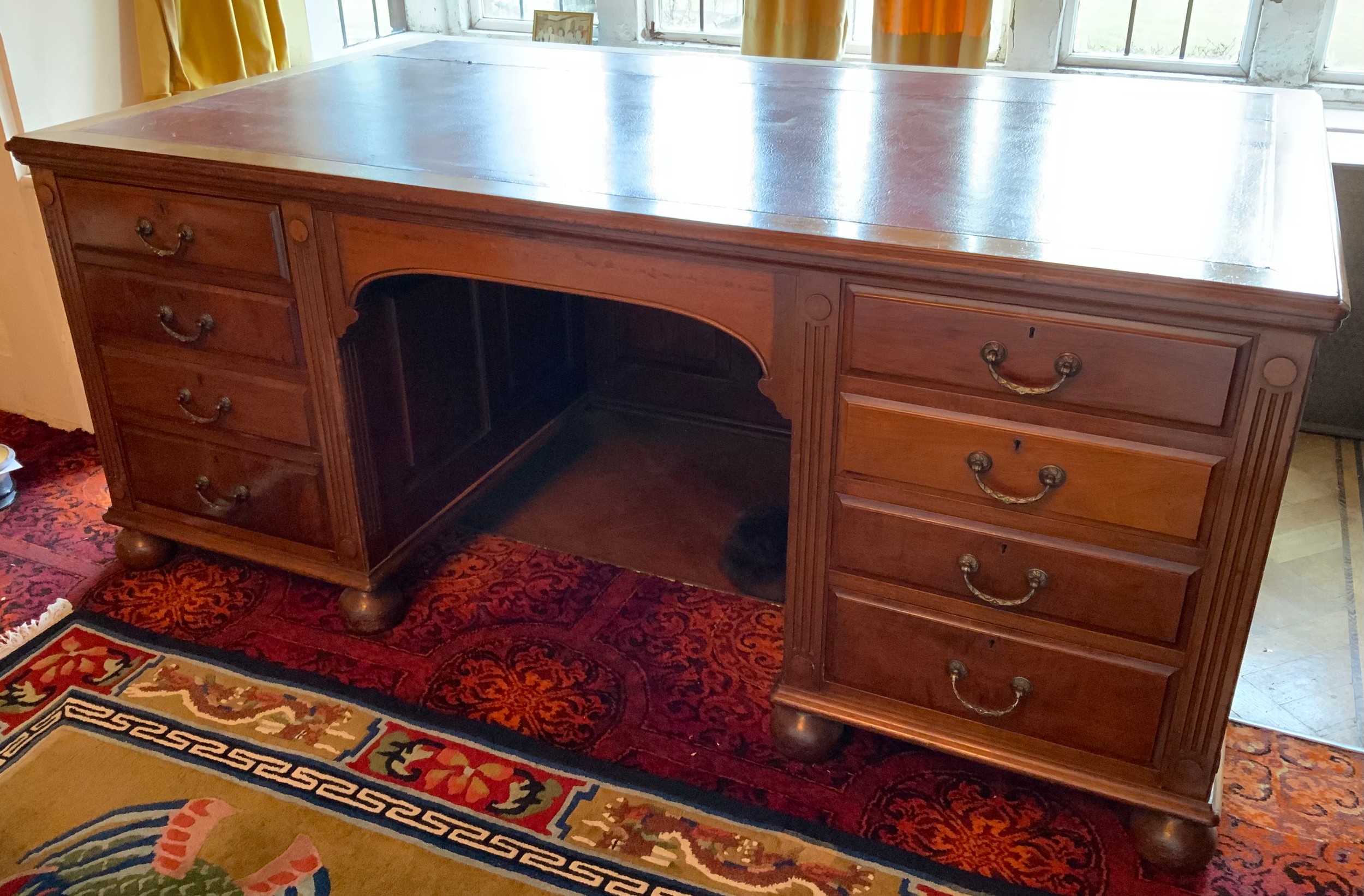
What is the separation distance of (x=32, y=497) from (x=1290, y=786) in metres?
2.49

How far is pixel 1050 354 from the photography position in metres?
1.30

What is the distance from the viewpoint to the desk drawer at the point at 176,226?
1.69 meters

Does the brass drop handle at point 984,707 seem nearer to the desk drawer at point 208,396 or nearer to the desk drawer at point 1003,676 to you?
the desk drawer at point 1003,676

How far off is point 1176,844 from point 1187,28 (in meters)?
2.07

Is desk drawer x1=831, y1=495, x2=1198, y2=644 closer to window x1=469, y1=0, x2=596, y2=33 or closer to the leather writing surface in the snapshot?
the leather writing surface

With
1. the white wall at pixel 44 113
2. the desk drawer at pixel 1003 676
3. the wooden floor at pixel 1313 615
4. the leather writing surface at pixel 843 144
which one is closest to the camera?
the leather writing surface at pixel 843 144

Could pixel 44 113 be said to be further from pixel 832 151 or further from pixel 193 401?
pixel 832 151

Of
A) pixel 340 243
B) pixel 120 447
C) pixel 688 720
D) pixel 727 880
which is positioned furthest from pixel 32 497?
pixel 727 880

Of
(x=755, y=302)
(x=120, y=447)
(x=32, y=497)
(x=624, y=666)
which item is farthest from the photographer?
(x=32, y=497)

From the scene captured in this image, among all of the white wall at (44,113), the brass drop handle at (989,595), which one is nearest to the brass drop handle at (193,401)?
the white wall at (44,113)

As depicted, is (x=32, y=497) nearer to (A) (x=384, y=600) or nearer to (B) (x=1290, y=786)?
(A) (x=384, y=600)

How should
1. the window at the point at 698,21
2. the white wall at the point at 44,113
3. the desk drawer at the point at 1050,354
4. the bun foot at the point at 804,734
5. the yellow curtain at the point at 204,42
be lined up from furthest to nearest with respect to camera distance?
the window at the point at 698,21, the yellow curtain at the point at 204,42, the white wall at the point at 44,113, the bun foot at the point at 804,734, the desk drawer at the point at 1050,354

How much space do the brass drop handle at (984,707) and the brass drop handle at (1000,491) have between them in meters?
0.27

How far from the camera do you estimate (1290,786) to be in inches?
64.9
